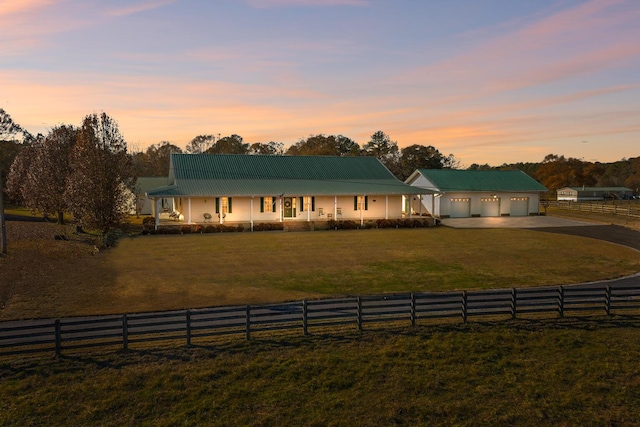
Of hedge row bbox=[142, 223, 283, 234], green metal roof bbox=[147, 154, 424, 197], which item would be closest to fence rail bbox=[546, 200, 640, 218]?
green metal roof bbox=[147, 154, 424, 197]

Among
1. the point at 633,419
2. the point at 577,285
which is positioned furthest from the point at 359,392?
the point at 577,285

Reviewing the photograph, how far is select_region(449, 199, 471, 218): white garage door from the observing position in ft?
150

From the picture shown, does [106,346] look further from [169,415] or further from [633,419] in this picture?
[633,419]

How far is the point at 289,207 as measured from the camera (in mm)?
40062

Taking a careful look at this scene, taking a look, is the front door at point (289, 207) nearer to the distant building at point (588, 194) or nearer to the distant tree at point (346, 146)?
the distant tree at point (346, 146)

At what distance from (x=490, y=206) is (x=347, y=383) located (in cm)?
4125

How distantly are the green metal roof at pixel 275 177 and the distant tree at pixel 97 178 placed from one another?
20.6 ft

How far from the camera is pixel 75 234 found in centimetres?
3534

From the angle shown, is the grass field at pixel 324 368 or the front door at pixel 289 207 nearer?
the grass field at pixel 324 368

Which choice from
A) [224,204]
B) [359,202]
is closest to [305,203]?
[359,202]

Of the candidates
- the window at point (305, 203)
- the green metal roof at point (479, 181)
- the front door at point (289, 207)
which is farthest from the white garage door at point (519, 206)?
the front door at point (289, 207)

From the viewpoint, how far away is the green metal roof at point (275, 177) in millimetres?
38594

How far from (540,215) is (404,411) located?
45441 millimetres

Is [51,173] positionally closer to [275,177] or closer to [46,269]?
[275,177]
